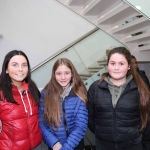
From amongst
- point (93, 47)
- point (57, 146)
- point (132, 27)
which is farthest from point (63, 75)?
point (93, 47)

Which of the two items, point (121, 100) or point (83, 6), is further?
point (83, 6)

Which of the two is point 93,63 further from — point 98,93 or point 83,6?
point 98,93

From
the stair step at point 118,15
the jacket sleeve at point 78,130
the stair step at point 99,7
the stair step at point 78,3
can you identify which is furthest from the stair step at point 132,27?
the jacket sleeve at point 78,130

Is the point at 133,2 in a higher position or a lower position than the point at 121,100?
higher

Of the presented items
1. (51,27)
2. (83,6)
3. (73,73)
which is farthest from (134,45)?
(73,73)

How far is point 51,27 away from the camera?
16.5 ft

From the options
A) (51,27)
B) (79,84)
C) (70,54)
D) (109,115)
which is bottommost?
(109,115)

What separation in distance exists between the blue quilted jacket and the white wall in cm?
356

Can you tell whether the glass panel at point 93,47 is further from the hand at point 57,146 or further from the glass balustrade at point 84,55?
the hand at point 57,146

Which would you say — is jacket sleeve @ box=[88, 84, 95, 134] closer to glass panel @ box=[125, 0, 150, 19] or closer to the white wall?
glass panel @ box=[125, 0, 150, 19]

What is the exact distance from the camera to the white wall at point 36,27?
185 inches

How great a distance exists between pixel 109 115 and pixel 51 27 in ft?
13.2

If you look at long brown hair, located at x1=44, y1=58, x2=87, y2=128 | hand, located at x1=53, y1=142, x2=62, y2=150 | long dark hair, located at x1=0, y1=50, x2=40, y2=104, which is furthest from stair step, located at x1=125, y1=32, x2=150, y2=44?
hand, located at x1=53, y1=142, x2=62, y2=150

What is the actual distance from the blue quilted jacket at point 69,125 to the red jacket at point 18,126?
92 millimetres
